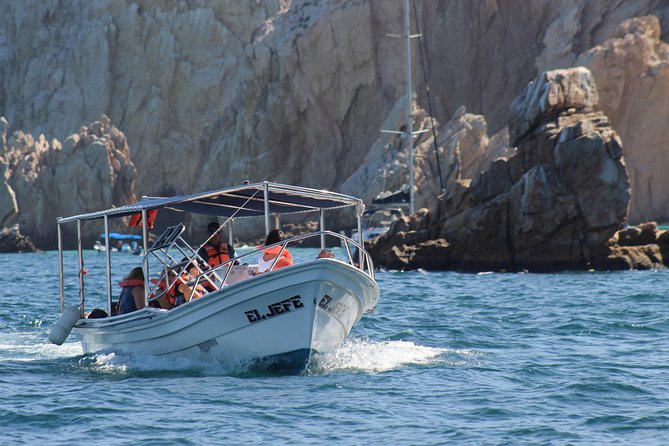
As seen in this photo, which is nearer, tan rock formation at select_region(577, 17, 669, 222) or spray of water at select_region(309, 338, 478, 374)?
spray of water at select_region(309, 338, 478, 374)

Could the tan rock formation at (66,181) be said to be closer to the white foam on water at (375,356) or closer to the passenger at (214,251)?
the white foam on water at (375,356)

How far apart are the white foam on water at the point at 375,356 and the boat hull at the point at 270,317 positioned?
25cm

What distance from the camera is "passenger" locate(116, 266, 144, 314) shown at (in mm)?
15320

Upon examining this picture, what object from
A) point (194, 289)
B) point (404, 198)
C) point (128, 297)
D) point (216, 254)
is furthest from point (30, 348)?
point (404, 198)

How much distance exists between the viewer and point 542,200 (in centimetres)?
3444

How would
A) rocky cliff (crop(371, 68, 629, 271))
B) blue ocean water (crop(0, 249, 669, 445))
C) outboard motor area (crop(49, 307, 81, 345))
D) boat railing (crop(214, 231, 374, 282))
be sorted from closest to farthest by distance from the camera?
blue ocean water (crop(0, 249, 669, 445))
boat railing (crop(214, 231, 374, 282))
outboard motor area (crop(49, 307, 81, 345))
rocky cliff (crop(371, 68, 629, 271))

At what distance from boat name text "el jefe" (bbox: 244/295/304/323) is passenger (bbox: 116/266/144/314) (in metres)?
2.53

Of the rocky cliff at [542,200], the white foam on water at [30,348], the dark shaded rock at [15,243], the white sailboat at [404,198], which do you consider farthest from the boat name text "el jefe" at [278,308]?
the dark shaded rock at [15,243]

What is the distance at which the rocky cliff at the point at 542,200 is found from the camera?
34188mm

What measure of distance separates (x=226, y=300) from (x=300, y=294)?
96 cm

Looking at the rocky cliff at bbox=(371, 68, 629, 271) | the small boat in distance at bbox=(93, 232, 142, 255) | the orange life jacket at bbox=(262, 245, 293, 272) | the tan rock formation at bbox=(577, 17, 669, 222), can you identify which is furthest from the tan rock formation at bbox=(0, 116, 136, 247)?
the orange life jacket at bbox=(262, 245, 293, 272)

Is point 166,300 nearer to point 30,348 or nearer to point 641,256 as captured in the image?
point 30,348

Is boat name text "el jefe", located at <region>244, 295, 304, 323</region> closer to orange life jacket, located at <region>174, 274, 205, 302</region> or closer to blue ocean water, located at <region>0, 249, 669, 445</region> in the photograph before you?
blue ocean water, located at <region>0, 249, 669, 445</region>

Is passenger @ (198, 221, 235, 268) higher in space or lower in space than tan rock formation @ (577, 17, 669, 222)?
lower
